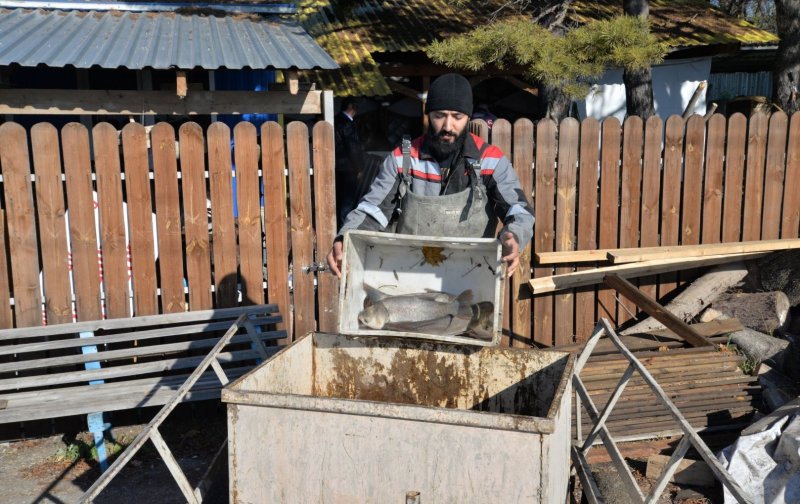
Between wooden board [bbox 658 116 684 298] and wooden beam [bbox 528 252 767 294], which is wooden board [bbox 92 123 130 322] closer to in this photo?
wooden beam [bbox 528 252 767 294]

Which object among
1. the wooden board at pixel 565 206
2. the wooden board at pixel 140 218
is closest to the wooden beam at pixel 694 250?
the wooden board at pixel 565 206

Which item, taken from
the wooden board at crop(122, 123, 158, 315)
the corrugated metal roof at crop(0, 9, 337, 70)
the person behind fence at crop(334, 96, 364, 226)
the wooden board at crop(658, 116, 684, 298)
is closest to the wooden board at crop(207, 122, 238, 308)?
the wooden board at crop(122, 123, 158, 315)

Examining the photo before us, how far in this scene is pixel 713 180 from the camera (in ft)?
22.7

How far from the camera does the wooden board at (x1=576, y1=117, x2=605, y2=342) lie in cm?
654

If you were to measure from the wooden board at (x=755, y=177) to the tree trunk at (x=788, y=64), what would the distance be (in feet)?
9.27

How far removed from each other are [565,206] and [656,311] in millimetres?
1130

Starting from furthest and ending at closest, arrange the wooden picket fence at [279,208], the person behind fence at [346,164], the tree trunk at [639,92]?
the tree trunk at [639,92]
the person behind fence at [346,164]
the wooden picket fence at [279,208]

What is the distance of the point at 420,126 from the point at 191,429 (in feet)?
26.2

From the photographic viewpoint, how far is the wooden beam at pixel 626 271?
653 cm

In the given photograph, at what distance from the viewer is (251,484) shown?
3006 mm

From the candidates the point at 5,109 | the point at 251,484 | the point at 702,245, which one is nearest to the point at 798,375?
the point at 702,245

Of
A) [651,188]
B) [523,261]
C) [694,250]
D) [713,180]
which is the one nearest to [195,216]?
[523,261]

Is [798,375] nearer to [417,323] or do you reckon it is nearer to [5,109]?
[417,323]

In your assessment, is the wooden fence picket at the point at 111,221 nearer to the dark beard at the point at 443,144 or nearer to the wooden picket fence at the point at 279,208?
Answer: the wooden picket fence at the point at 279,208
